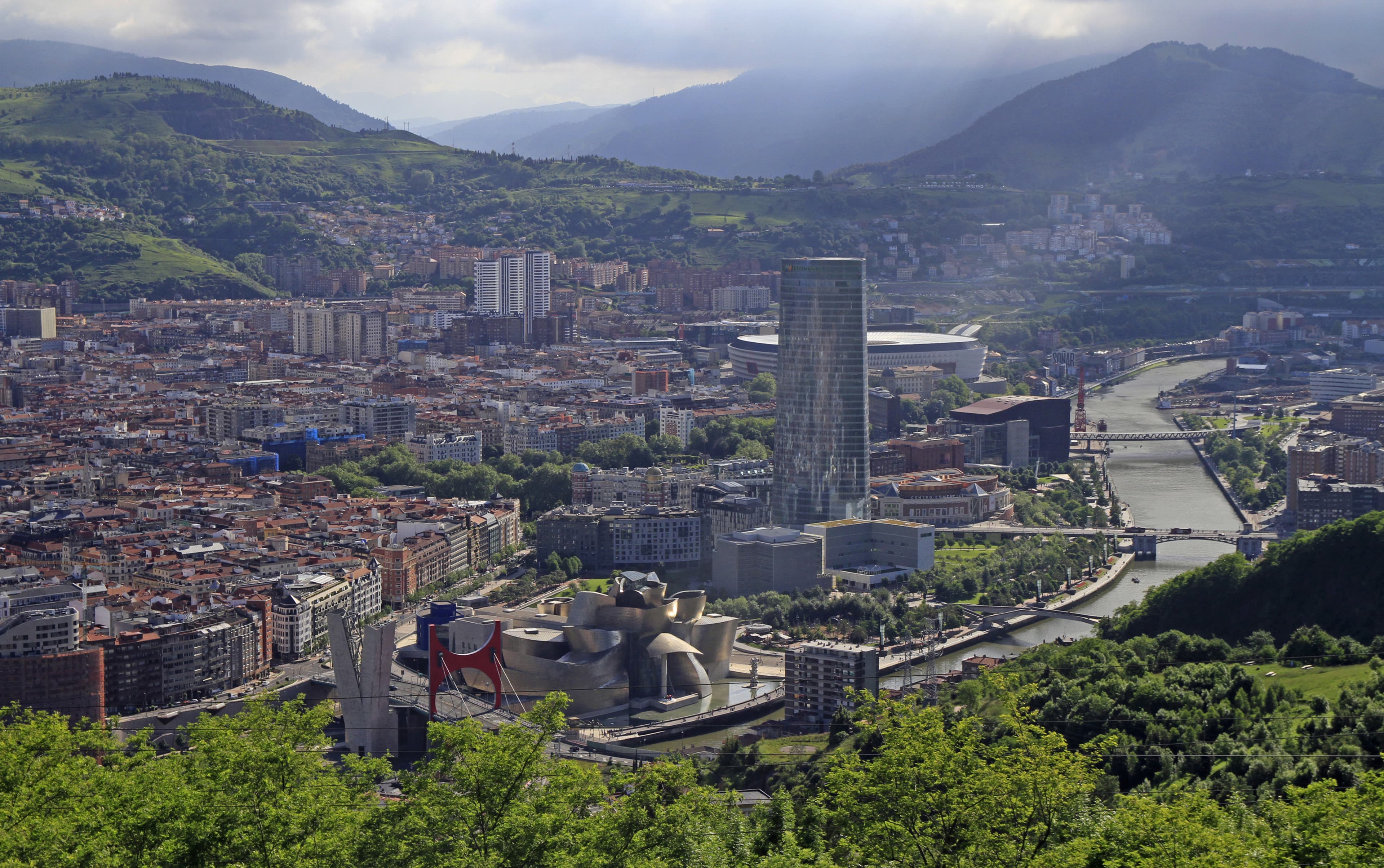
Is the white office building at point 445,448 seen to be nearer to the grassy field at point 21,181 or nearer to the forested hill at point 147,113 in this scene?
A: the grassy field at point 21,181

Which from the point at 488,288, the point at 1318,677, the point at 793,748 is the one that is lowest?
the point at 793,748

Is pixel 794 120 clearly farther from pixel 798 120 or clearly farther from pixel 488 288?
pixel 488 288

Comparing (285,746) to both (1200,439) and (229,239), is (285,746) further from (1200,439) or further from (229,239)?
(229,239)

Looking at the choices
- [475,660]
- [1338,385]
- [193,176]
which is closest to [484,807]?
[475,660]

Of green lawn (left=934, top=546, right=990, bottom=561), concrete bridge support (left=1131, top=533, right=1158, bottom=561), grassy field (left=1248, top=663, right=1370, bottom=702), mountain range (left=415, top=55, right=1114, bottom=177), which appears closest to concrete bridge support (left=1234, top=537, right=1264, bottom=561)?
concrete bridge support (left=1131, top=533, right=1158, bottom=561)

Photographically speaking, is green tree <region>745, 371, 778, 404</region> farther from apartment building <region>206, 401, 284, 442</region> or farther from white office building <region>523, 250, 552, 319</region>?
white office building <region>523, 250, 552, 319</region>

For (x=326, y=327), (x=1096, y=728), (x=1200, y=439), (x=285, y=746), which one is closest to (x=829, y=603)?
(x=1096, y=728)
